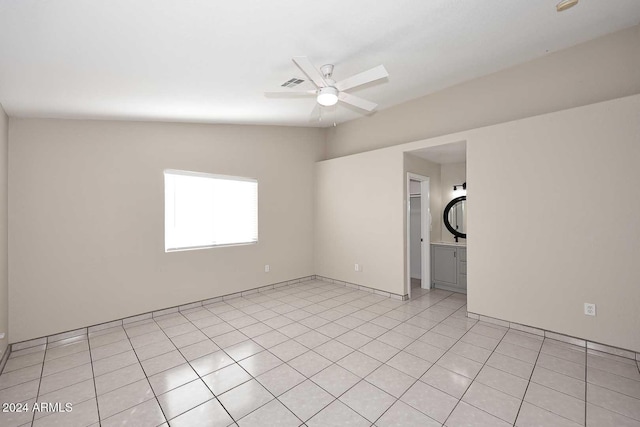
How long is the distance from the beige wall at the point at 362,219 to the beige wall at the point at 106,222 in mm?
1370

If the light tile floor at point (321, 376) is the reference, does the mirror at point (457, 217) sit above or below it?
above

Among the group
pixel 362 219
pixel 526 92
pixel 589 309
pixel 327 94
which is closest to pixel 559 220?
pixel 589 309

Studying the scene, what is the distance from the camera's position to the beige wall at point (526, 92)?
2953 millimetres

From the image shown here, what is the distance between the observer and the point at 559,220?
9.85 feet

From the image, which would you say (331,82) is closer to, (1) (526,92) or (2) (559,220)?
(1) (526,92)

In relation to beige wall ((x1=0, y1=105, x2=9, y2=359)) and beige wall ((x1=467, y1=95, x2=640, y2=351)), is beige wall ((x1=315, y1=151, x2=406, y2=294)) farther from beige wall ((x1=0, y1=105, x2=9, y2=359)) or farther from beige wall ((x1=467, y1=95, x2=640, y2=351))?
beige wall ((x1=0, y1=105, x2=9, y2=359))

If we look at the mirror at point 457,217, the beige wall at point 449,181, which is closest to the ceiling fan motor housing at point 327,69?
the beige wall at point 449,181

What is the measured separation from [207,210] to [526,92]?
4.81 m

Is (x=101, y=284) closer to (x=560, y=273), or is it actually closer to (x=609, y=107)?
(x=560, y=273)

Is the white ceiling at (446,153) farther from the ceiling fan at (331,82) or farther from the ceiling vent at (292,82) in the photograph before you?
the ceiling vent at (292,82)

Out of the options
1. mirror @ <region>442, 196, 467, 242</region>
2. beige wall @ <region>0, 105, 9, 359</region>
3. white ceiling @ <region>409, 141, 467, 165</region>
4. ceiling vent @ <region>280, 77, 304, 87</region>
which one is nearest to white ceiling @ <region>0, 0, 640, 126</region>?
ceiling vent @ <region>280, 77, 304, 87</region>

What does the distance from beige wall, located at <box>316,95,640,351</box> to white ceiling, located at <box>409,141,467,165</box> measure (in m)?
0.18

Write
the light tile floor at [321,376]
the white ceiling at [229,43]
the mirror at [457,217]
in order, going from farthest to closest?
the mirror at [457,217], the light tile floor at [321,376], the white ceiling at [229,43]

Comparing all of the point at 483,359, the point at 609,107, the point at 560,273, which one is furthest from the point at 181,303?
the point at 609,107
